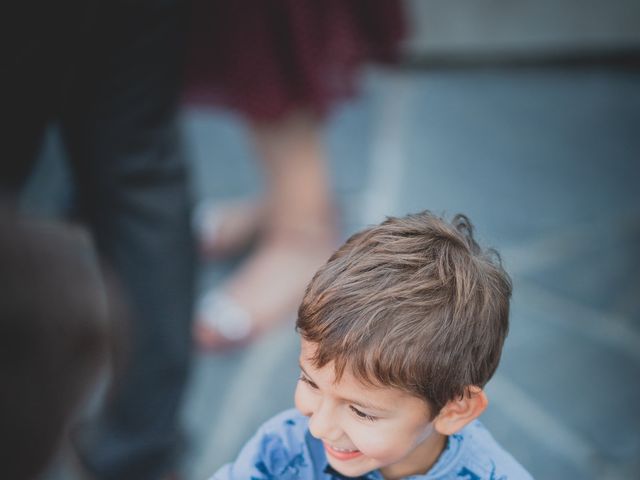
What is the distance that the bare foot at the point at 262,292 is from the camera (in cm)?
230

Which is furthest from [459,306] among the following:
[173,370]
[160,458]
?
[160,458]

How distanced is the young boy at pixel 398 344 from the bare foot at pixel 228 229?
1740mm

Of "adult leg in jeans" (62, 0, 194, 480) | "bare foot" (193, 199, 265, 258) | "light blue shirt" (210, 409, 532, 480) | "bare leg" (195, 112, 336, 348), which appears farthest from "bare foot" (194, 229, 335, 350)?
"light blue shirt" (210, 409, 532, 480)

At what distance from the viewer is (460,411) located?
88 cm

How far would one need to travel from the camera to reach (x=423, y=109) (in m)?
3.43

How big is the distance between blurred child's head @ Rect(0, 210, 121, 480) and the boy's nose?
244 millimetres

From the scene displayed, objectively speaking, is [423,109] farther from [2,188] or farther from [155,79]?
[2,188]

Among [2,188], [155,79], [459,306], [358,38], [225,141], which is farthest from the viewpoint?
[225,141]

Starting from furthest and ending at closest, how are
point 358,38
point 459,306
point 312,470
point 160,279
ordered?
point 358,38
point 160,279
point 312,470
point 459,306

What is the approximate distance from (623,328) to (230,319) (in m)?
1.08

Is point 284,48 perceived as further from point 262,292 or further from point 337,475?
point 337,475

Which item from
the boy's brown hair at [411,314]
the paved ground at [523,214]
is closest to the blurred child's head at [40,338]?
the boy's brown hair at [411,314]

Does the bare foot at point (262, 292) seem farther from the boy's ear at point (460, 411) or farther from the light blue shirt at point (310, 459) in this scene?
the boy's ear at point (460, 411)

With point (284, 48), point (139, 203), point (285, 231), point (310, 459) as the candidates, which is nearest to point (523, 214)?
point (285, 231)
